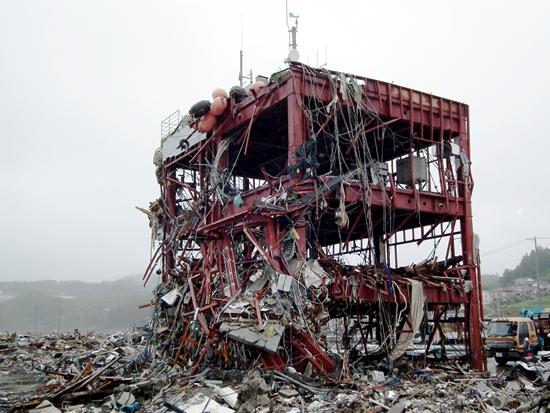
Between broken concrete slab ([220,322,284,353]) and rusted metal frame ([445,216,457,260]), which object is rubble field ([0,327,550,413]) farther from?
rusted metal frame ([445,216,457,260])

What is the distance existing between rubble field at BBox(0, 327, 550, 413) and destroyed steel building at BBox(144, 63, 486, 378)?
2.88 ft

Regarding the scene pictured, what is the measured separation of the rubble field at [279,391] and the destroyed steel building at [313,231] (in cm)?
88

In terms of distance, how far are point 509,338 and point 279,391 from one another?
15202 mm

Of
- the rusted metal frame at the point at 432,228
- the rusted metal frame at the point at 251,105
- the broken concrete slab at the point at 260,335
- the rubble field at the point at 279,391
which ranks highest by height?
the rusted metal frame at the point at 251,105

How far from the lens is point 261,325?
14352 mm

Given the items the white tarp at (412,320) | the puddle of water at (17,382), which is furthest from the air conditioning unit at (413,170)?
the puddle of water at (17,382)

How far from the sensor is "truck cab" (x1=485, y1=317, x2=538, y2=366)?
2364 cm

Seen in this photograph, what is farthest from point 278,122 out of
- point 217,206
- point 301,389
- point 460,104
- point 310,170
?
point 301,389

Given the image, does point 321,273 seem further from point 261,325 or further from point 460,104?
point 460,104

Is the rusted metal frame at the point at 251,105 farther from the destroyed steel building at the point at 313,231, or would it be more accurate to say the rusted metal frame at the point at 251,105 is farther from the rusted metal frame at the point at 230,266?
the rusted metal frame at the point at 230,266

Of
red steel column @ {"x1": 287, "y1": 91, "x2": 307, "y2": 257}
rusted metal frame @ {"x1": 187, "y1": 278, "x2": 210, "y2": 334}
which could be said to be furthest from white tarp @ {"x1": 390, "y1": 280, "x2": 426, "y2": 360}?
rusted metal frame @ {"x1": 187, "y1": 278, "x2": 210, "y2": 334}

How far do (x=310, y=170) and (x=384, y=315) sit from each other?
568 cm

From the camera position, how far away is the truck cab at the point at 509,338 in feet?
77.6

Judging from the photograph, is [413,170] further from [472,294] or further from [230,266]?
[230,266]
